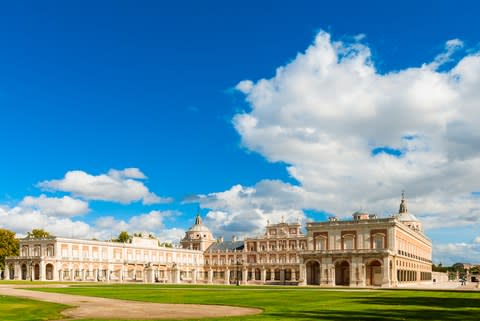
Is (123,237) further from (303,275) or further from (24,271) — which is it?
(303,275)

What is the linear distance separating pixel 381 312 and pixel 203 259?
113m

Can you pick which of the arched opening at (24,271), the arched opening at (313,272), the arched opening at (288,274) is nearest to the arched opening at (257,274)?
the arched opening at (288,274)

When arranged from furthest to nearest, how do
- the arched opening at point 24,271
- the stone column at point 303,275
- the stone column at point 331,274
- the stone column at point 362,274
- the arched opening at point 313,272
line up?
the arched opening at point 24,271, the arched opening at point 313,272, the stone column at point 303,275, the stone column at point 331,274, the stone column at point 362,274

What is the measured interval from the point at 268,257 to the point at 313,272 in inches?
1473

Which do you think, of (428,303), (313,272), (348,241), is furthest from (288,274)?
(428,303)

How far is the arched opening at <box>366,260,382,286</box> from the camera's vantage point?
254 ft

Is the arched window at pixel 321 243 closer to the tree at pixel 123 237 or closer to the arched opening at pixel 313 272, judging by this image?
the arched opening at pixel 313 272

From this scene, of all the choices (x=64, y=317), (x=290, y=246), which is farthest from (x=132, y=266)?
(x=64, y=317)

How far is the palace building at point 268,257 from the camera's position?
78.8 m

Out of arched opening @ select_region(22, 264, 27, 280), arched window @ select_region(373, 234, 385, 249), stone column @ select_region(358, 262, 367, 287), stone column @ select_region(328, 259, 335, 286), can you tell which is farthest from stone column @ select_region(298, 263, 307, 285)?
arched opening @ select_region(22, 264, 27, 280)

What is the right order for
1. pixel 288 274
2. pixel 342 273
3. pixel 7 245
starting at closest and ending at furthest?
pixel 342 273 < pixel 7 245 < pixel 288 274

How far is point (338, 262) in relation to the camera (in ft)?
265

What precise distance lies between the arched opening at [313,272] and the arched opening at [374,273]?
7945mm

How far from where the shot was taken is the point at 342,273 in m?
82.1
